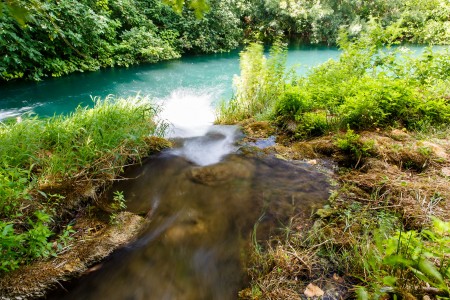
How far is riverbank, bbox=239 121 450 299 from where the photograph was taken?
1.51 metres

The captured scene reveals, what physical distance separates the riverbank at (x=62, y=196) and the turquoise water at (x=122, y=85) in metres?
4.17

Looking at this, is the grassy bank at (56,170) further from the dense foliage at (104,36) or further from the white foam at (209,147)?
the dense foliage at (104,36)

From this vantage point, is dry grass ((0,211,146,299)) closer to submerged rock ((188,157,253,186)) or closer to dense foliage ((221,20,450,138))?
submerged rock ((188,157,253,186))

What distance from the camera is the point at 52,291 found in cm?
203

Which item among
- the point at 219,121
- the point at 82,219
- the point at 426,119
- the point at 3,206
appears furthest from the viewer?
the point at 219,121

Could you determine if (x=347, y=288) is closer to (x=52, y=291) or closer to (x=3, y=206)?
(x=52, y=291)

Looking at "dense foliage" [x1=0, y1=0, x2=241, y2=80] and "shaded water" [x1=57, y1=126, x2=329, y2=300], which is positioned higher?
"dense foliage" [x1=0, y1=0, x2=241, y2=80]

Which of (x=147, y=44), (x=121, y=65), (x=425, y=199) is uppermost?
(x=147, y=44)

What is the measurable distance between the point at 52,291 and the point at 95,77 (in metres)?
11.3

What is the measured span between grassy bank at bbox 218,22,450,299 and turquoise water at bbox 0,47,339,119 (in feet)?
7.32

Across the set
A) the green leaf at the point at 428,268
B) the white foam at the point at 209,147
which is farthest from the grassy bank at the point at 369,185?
the white foam at the point at 209,147

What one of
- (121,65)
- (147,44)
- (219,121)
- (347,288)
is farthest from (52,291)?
(147,44)

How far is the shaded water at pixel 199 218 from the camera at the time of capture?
2.14 meters

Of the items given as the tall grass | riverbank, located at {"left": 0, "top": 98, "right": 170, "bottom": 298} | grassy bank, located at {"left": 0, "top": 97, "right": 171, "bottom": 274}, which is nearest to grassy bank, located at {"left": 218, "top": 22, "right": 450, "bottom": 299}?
the tall grass
